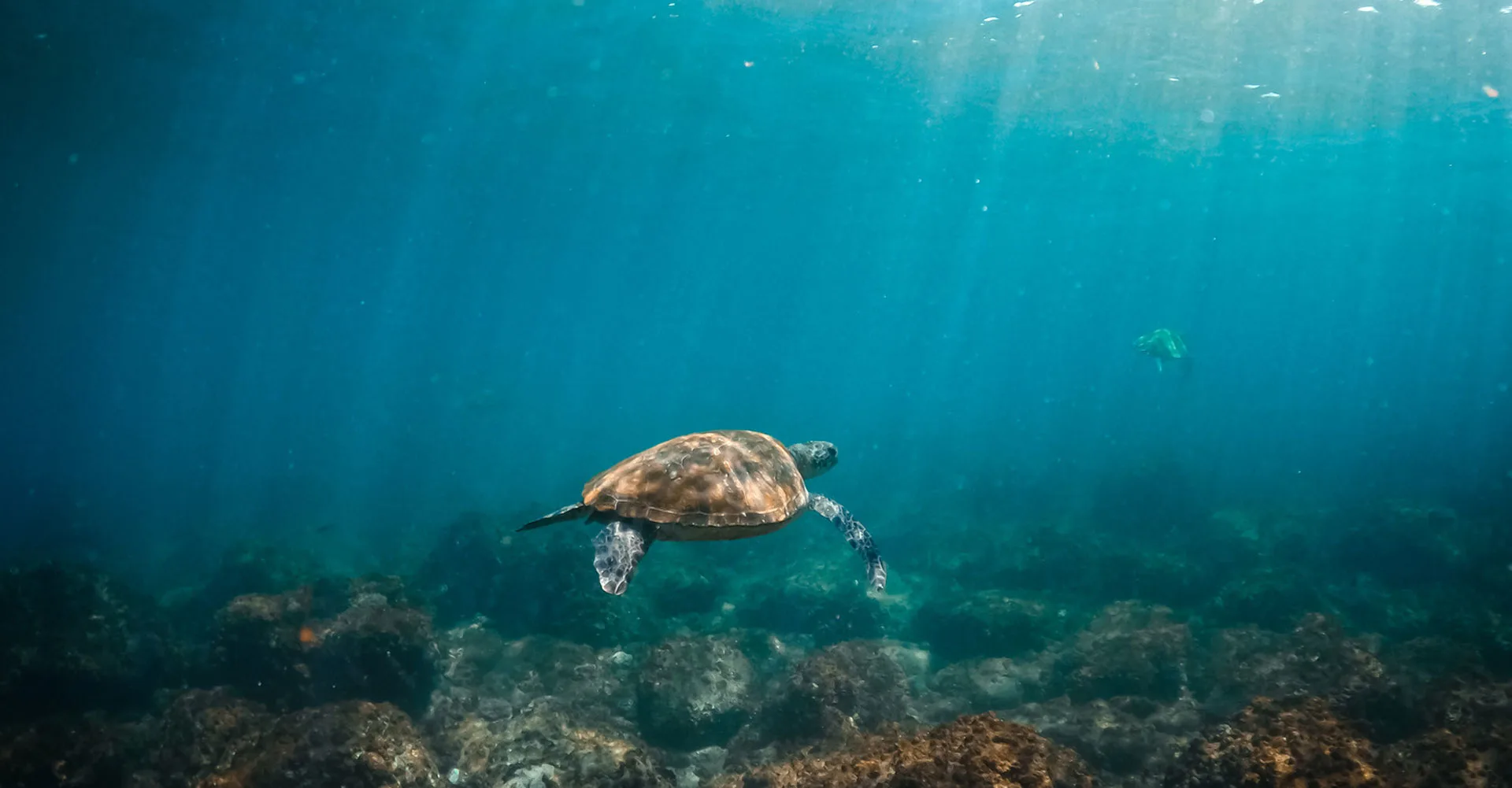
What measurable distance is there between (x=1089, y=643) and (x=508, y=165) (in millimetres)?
34846

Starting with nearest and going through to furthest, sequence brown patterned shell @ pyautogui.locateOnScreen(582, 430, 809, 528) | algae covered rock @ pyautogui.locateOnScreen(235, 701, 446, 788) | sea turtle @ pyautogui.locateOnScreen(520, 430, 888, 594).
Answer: sea turtle @ pyautogui.locateOnScreen(520, 430, 888, 594), brown patterned shell @ pyautogui.locateOnScreen(582, 430, 809, 528), algae covered rock @ pyautogui.locateOnScreen(235, 701, 446, 788)

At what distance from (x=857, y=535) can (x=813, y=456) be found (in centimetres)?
174

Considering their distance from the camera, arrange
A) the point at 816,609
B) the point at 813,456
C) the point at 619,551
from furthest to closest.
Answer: the point at 816,609 < the point at 813,456 < the point at 619,551

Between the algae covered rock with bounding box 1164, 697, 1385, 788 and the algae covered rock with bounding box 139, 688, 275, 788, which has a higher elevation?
the algae covered rock with bounding box 1164, 697, 1385, 788

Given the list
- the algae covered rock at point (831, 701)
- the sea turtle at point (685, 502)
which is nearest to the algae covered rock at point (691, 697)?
the algae covered rock at point (831, 701)

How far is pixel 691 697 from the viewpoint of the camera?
8594 mm

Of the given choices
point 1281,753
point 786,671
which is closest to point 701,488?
point 1281,753

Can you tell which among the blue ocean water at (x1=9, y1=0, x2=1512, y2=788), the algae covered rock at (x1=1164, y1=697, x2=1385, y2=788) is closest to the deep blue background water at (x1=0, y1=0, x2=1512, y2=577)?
the blue ocean water at (x1=9, y1=0, x2=1512, y2=788)

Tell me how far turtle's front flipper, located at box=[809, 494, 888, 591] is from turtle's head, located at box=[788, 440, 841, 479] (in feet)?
2.88

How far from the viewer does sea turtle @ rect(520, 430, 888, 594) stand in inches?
217

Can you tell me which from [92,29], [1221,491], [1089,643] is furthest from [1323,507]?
[92,29]

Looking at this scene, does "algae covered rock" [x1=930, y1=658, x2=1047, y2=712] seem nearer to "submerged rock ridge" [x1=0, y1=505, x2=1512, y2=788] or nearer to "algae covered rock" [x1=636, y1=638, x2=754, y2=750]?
"submerged rock ridge" [x1=0, y1=505, x2=1512, y2=788]

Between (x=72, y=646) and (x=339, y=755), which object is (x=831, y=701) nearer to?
(x=339, y=755)

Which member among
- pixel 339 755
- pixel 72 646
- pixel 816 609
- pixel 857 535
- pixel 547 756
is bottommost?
pixel 816 609
